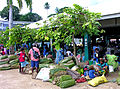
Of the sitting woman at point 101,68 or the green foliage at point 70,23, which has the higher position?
the green foliage at point 70,23

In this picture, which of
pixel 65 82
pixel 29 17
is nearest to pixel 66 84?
pixel 65 82

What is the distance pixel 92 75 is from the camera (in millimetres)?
5453

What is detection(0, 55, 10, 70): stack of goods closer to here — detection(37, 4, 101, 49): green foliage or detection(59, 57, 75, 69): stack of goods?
detection(59, 57, 75, 69): stack of goods

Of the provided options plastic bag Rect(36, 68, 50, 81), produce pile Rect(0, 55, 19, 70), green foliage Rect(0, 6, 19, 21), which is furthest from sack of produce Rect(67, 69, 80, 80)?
green foliage Rect(0, 6, 19, 21)

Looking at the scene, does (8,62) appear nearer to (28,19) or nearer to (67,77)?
(67,77)

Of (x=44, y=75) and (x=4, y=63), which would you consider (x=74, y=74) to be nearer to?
(x=44, y=75)

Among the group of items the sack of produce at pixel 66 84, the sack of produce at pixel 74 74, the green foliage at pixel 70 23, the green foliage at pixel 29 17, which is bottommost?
the sack of produce at pixel 66 84

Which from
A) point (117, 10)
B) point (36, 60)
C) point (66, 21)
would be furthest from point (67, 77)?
point (117, 10)

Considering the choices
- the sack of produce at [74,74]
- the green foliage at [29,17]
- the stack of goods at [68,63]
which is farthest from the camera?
the green foliage at [29,17]

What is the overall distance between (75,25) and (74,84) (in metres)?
2.42

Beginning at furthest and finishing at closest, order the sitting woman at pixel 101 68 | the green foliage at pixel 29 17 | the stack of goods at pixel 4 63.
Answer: the green foliage at pixel 29 17, the stack of goods at pixel 4 63, the sitting woman at pixel 101 68

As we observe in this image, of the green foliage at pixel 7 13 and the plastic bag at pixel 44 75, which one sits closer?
the plastic bag at pixel 44 75

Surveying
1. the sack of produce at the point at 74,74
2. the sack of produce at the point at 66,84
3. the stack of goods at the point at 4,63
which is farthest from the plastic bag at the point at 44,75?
the stack of goods at the point at 4,63

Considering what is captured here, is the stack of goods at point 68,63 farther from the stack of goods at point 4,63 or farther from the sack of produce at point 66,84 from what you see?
the stack of goods at point 4,63
